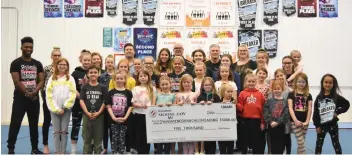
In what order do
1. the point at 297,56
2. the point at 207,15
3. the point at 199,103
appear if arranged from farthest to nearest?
the point at 207,15
the point at 297,56
the point at 199,103

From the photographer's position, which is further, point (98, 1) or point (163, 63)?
point (98, 1)

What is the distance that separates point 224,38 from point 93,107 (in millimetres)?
5020

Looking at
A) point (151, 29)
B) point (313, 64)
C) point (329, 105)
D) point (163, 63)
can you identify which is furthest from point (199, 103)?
point (313, 64)

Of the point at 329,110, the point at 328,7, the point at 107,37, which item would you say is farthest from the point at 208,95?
the point at 328,7

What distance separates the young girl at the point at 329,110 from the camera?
5.89 meters

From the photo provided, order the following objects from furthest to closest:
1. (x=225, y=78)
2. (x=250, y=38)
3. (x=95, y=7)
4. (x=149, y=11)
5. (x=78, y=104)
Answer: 1. (x=95, y=7)
2. (x=149, y=11)
3. (x=250, y=38)
4. (x=78, y=104)
5. (x=225, y=78)

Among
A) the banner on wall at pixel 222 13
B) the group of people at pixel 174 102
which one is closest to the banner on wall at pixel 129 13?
the banner on wall at pixel 222 13

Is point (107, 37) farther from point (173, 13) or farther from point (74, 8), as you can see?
point (173, 13)

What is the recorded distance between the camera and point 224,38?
10070 millimetres

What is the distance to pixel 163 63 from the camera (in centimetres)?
635

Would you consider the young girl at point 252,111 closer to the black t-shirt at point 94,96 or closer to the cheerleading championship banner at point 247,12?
the black t-shirt at point 94,96

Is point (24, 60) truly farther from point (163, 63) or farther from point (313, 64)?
point (313, 64)

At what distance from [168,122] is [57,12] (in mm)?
5798

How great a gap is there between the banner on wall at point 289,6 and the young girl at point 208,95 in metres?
5.06
